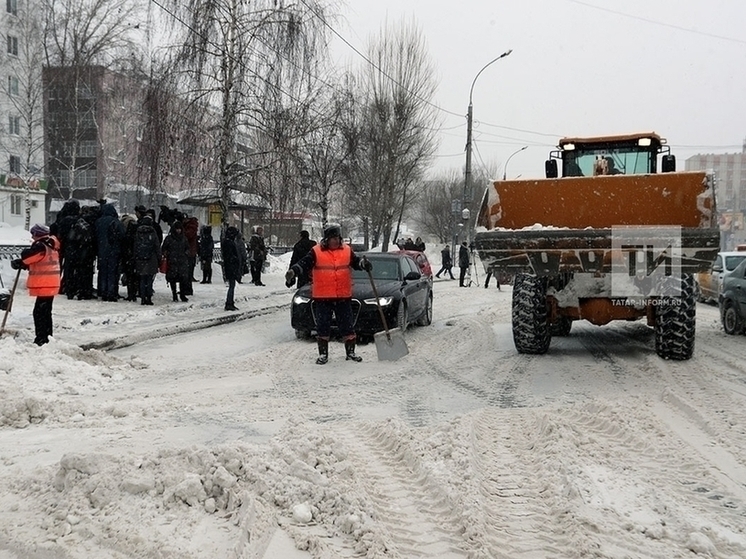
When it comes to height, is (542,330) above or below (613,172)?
below

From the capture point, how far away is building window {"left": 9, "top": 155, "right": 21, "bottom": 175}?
38.1 m

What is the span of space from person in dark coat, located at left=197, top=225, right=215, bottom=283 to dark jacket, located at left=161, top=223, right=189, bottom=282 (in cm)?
389

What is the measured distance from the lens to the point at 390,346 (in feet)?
28.3

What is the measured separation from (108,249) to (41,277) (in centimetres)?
521

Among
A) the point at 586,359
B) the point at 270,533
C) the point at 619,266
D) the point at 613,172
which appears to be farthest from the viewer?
the point at 613,172

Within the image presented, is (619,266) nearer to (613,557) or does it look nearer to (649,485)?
(649,485)

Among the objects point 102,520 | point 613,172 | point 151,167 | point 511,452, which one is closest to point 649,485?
point 511,452

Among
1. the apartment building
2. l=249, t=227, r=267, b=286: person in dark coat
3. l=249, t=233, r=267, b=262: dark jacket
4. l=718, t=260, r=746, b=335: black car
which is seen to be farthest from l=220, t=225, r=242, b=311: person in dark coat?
the apartment building

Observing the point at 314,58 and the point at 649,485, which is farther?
the point at 314,58

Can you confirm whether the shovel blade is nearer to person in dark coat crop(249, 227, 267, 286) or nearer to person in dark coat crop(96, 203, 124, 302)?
person in dark coat crop(96, 203, 124, 302)

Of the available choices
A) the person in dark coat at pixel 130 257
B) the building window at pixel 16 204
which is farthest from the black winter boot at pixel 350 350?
the building window at pixel 16 204

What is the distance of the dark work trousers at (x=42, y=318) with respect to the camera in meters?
8.45

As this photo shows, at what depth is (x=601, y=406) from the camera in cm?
602

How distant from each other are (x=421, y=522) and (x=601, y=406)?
9.57ft
